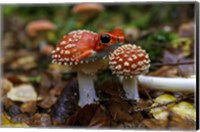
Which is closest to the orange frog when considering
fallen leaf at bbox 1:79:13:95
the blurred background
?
the blurred background

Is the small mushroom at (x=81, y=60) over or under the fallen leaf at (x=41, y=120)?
over

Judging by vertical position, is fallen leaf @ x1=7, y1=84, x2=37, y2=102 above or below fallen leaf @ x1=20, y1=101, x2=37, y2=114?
above

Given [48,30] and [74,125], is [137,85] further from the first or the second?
[48,30]

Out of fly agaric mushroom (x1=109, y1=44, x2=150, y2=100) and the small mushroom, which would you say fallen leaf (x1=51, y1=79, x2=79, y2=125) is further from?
fly agaric mushroom (x1=109, y1=44, x2=150, y2=100)

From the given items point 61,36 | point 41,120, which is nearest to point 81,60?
point 41,120

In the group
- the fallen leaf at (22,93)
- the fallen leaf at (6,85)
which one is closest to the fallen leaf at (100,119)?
the fallen leaf at (22,93)

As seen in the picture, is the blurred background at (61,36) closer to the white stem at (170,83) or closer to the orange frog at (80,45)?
the white stem at (170,83)
